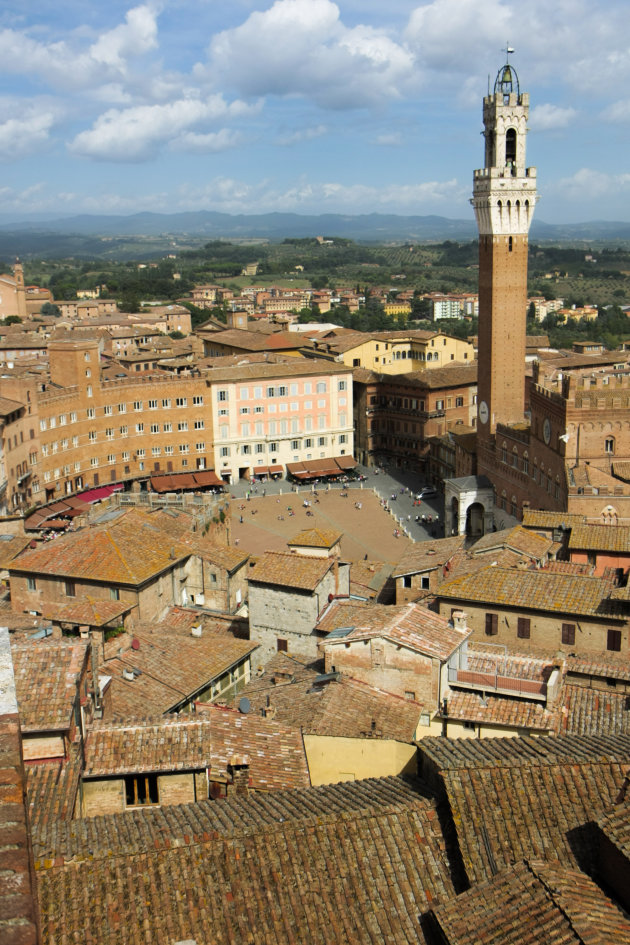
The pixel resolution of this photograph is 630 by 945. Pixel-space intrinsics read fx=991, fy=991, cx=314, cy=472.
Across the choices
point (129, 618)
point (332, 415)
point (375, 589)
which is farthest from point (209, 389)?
point (129, 618)

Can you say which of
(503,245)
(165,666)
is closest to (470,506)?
(503,245)

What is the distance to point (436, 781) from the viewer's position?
424 inches

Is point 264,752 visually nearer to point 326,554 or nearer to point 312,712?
point 312,712

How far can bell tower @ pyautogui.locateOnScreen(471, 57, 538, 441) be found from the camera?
52.8 m

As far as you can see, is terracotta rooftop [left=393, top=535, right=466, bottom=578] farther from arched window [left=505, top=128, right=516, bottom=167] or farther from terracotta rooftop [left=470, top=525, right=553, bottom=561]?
arched window [left=505, top=128, right=516, bottom=167]

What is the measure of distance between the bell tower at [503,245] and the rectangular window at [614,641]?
111 feet

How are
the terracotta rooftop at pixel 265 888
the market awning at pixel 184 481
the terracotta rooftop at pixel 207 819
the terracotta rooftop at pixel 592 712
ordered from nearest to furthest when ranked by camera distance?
the terracotta rooftop at pixel 265 888 < the terracotta rooftop at pixel 207 819 < the terracotta rooftop at pixel 592 712 < the market awning at pixel 184 481

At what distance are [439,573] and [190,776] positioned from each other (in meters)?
14.1

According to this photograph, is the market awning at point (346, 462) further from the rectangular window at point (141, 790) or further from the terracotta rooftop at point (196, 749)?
the rectangular window at point (141, 790)

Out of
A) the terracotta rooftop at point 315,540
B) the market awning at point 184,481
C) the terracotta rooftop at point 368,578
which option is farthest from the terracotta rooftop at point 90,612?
the market awning at point 184,481

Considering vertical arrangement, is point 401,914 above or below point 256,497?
above

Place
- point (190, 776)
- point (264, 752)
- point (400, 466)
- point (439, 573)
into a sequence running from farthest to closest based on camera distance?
point (400, 466) < point (439, 573) < point (264, 752) < point (190, 776)

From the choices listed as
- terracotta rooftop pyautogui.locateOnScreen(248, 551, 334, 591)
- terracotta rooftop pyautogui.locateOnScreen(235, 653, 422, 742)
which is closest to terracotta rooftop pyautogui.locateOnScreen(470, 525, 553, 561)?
terracotta rooftop pyautogui.locateOnScreen(248, 551, 334, 591)

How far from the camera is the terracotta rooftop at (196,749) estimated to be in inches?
503
